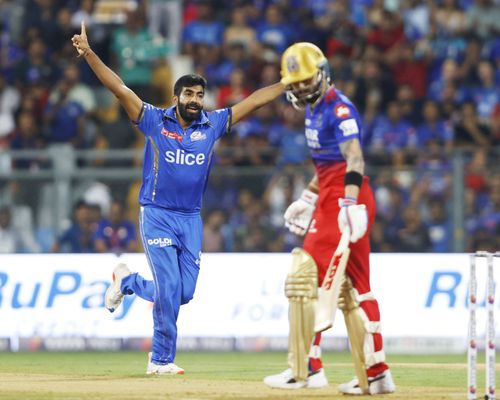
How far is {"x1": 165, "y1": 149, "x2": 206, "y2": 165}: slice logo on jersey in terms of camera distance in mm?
12203

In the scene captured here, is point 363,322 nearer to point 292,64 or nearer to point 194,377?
point 292,64

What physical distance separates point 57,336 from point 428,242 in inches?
199

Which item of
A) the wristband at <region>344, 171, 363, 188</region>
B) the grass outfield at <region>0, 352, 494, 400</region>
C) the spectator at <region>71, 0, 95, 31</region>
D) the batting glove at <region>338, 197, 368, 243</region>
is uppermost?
the spectator at <region>71, 0, 95, 31</region>

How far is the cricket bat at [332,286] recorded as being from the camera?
9.75 meters

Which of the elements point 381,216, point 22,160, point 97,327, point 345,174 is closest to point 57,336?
point 97,327

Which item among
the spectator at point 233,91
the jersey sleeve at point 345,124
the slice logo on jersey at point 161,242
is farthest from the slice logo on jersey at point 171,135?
the spectator at point 233,91

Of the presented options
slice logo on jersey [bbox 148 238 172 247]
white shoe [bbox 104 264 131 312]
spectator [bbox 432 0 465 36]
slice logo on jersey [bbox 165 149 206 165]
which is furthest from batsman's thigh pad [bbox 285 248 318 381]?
spectator [bbox 432 0 465 36]

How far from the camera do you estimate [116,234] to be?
18125mm

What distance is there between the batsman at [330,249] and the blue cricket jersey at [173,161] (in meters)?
1.90

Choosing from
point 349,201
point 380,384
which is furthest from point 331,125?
point 380,384

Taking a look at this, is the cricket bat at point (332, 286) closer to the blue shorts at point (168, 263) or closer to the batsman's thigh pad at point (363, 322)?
the batsman's thigh pad at point (363, 322)

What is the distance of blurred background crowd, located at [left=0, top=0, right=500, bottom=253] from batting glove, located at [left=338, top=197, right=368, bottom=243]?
26.6 ft

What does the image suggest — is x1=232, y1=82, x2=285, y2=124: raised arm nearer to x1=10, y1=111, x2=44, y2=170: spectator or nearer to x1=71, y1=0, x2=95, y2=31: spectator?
x1=10, y1=111, x2=44, y2=170: spectator

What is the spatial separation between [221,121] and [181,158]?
0.61m
